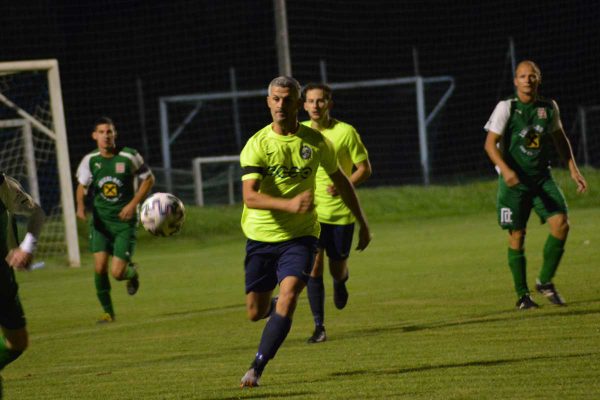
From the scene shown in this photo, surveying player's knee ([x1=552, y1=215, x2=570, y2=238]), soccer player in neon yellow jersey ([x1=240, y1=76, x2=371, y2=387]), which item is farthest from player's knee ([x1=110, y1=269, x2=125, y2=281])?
soccer player in neon yellow jersey ([x1=240, y1=76, x2=371, y2=387])

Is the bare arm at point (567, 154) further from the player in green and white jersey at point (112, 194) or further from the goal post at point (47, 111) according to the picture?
the goal post at point (47, 111)

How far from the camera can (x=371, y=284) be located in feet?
46.8

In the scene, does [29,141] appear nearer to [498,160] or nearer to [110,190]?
[110,190]

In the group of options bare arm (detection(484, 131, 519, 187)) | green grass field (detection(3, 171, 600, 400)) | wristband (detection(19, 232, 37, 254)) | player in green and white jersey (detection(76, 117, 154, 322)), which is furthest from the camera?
player in green and white jersey (detection(76, 117, 154, 322))

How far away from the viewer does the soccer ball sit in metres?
8.88

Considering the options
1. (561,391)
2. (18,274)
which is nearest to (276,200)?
(561,391)

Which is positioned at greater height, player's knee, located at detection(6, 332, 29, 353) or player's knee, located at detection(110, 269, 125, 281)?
player's knee, located at detection(6, 332, 29, 353)

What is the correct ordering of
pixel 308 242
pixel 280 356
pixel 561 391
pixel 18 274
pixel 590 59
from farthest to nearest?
pixel 590 59, pixel 18 274, pixel 280 356, pixel 308 242, pixel 561 391

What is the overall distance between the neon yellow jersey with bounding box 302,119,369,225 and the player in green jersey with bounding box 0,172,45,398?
Result: 3.51 m

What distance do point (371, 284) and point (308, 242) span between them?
21.9 feet

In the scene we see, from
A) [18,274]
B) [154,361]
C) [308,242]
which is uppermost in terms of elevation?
[308,242]

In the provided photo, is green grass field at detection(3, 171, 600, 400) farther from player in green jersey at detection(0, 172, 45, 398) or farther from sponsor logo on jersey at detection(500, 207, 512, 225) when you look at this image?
sponsor logo on jersey at detection(500, 207, 512, 225)

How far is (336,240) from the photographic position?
32.9 ft

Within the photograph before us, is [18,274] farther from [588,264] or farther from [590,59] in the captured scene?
[590,59]
